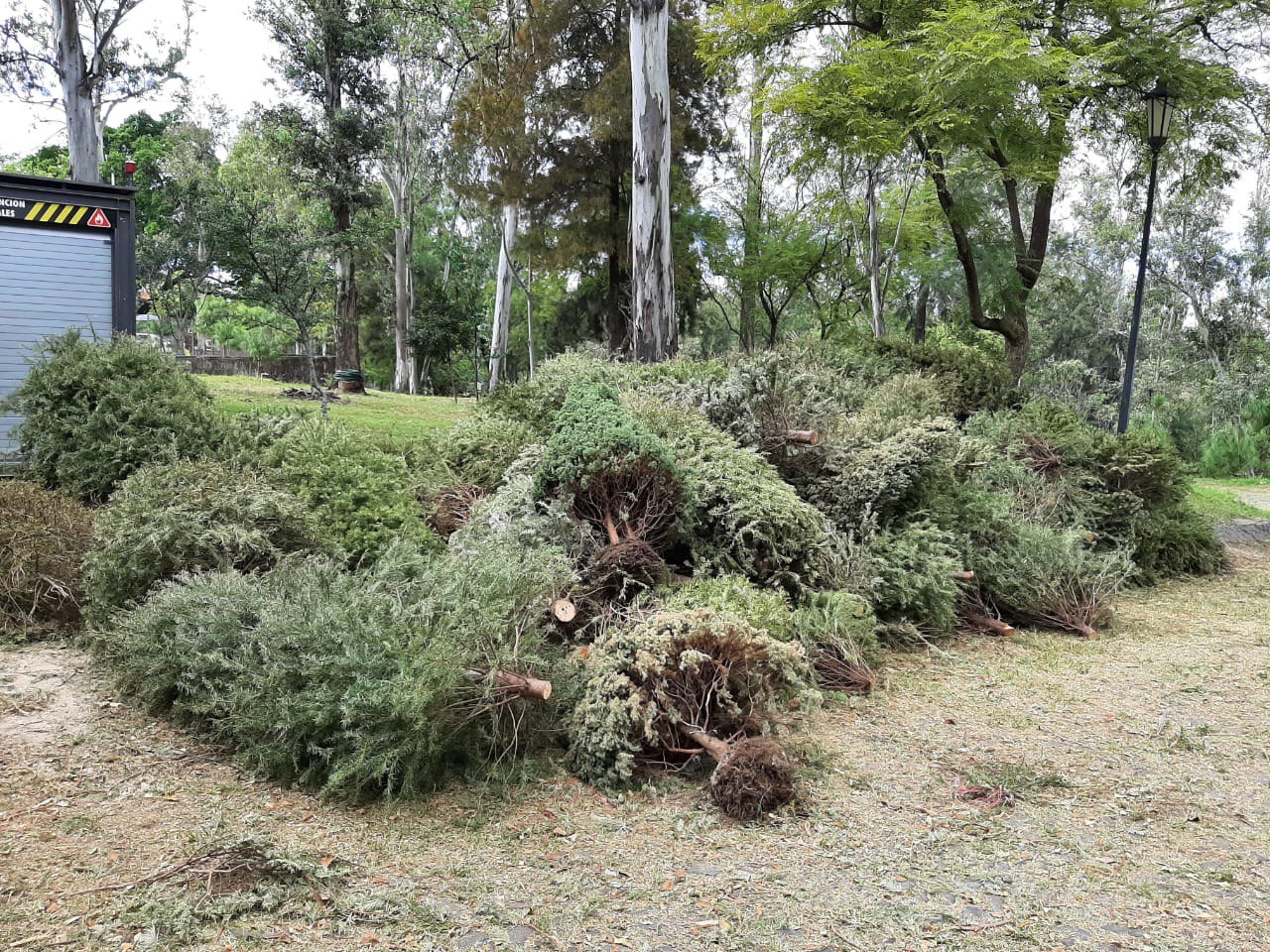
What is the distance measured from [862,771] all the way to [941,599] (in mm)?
2510

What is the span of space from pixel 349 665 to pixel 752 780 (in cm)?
176

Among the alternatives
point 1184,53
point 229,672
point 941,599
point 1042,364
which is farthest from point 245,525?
point 1042,364

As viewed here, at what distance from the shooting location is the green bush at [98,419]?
6.48m

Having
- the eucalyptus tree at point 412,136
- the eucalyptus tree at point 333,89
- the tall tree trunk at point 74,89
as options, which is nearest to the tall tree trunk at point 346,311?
the eucalyptus tree at point 333,89

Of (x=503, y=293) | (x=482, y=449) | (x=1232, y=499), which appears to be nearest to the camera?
(x=482, y=449)

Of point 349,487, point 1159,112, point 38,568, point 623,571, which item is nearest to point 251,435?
point 349,487

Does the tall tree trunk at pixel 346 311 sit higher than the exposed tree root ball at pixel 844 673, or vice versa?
the tall tree trunk at pixel 346 311

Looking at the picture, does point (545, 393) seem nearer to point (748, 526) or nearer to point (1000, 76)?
point (748, 526)

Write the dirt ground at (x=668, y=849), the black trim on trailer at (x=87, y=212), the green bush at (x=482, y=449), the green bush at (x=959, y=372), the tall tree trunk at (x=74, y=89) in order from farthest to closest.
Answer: the tall tree trunk at (x=74, y=89) < the green bush at (x=959, y=372) < the black trim on trailer at (x=87, y=212) < the green bush at (x=482, y=449) < the dirt ground at (x=668, y=849)

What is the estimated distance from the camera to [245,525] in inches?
202

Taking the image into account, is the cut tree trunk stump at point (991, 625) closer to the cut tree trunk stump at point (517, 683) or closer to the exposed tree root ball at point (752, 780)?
the exposed tree root ball at point (752, 780)

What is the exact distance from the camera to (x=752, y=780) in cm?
354

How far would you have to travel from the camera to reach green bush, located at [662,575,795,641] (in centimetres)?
459

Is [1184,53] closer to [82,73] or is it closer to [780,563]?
[780,563]
